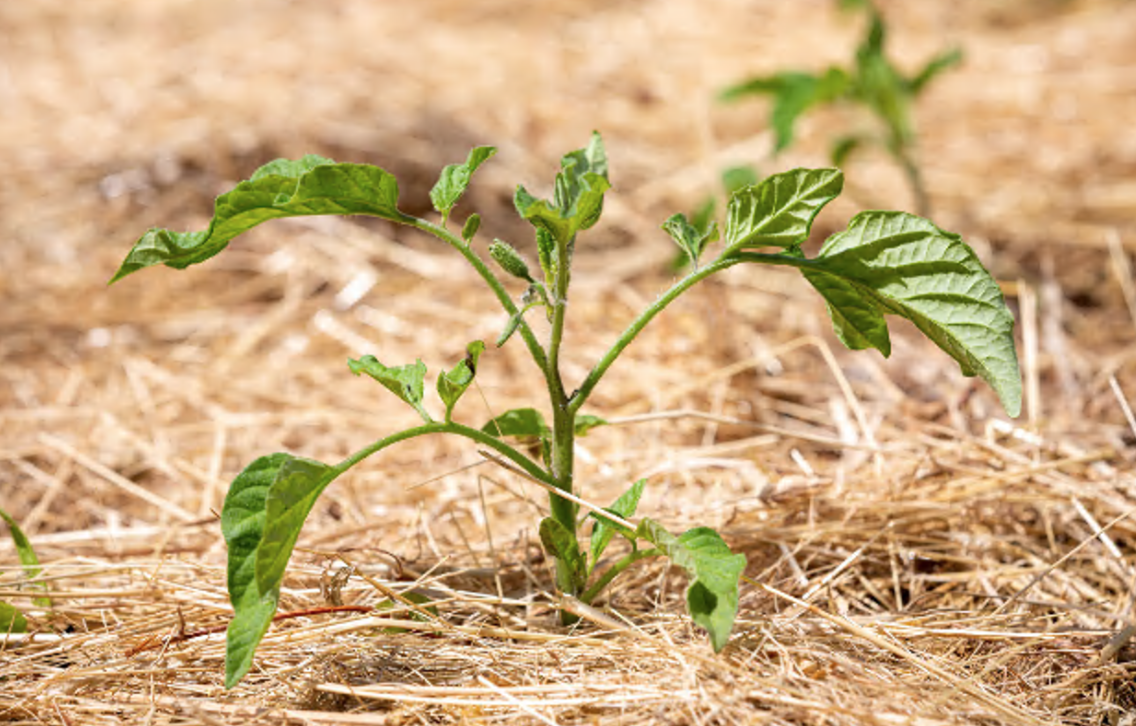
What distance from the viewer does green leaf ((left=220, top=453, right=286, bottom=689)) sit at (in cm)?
94

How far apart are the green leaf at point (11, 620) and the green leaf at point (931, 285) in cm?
107

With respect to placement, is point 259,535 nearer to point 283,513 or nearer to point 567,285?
point 283,513

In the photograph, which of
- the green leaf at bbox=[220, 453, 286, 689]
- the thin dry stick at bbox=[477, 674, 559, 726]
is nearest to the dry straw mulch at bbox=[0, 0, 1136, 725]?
the thin dry stick at bbox=[477, 674, 559, 726]

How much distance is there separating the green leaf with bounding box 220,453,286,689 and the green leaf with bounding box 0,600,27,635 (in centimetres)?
46

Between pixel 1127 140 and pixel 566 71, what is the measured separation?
211cm

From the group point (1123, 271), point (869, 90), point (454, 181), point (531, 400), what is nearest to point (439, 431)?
point (454, 181)

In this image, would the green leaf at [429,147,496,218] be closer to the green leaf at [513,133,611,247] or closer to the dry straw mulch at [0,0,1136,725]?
the green leaf at [513,133,611,247]

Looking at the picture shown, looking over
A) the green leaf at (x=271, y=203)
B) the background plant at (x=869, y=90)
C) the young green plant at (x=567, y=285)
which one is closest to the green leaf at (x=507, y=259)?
the young green plant at (x=567, y=285)

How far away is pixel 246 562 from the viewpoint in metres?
0.98

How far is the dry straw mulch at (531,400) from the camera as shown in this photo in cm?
113

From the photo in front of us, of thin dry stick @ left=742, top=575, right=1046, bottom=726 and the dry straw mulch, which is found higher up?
the dry straw mulch

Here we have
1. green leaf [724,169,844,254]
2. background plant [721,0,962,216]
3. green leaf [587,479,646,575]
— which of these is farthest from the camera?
background plant [721,0,962,216]

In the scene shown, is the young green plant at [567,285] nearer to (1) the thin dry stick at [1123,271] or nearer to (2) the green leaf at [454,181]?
(2) the green leaf at [454,181]

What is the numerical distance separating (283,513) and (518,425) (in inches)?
13.8
